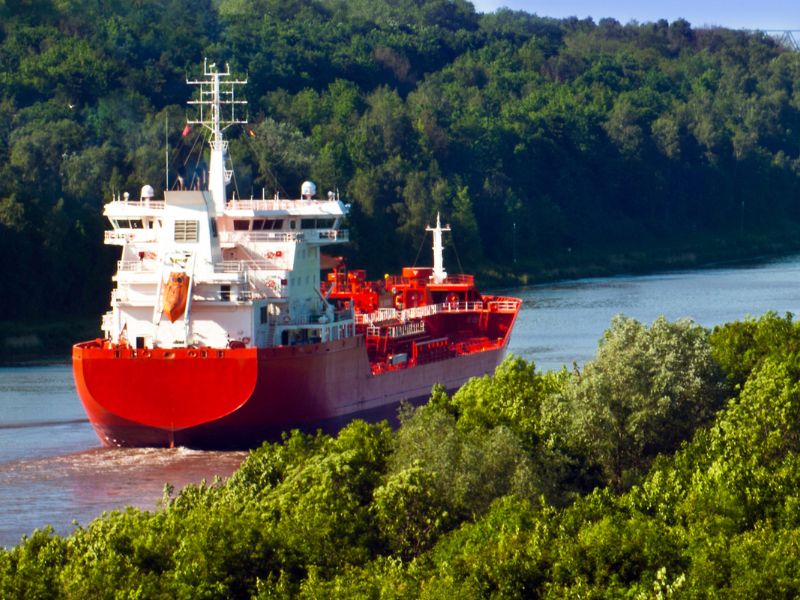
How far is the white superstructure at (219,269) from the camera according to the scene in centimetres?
4966

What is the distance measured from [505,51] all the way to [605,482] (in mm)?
145310

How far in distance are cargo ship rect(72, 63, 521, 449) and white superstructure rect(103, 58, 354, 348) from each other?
0.04 metres

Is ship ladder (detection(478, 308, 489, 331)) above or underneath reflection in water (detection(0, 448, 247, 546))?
above

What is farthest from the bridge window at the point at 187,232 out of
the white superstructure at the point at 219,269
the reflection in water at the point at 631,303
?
the reflection in water at the point at 631,303

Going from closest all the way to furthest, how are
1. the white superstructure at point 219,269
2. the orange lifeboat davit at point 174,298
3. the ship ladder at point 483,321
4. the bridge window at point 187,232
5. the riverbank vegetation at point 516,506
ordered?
1. the riverbank vegetation at point 516,506
2. the orange lifeboat davit at point 174,298
3. the white superstructure at point 219,269
4. the bridge window at point 187,232
5. the ship ladder at point 483,321

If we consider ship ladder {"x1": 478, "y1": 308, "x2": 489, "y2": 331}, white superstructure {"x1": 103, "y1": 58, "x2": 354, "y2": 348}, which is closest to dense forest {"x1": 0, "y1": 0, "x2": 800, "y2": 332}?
ship ladder {"x1": 478, "y1": 308, "x2": 489, "y2": 331}

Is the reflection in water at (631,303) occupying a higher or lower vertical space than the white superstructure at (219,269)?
lower

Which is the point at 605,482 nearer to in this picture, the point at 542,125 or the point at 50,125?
the point at 50,125

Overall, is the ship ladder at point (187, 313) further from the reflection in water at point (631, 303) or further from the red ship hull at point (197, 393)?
the reflection in water at point (631, 303)

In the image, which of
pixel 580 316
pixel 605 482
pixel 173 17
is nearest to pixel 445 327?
pixel 580 316

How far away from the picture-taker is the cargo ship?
48.3 meters

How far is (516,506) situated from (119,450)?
19.8 meters

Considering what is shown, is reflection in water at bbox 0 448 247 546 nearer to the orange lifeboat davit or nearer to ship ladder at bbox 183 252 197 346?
ship ladder at bbox 183 252 197 346

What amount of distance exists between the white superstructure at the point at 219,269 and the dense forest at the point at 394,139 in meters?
11.8
